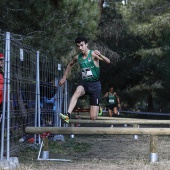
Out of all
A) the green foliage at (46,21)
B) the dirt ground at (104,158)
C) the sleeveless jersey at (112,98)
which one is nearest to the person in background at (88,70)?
the dirt ground at (104,158)

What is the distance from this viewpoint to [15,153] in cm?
913

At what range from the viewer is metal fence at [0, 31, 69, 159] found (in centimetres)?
987

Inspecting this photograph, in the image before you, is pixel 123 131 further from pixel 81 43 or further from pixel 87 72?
pixel 81 43

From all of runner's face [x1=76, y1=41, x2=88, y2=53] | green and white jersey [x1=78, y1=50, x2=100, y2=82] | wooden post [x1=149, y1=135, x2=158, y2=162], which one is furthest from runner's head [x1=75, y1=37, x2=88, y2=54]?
Result: wooden post [x1=149, y1=135, x2=158, y2=162]

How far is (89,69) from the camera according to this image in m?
8.66

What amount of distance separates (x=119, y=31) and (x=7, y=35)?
1815cm

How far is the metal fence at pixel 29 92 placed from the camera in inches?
389

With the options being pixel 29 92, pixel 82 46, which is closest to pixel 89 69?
pixel 82 46

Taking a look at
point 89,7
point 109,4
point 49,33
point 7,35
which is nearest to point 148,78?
point 109,4

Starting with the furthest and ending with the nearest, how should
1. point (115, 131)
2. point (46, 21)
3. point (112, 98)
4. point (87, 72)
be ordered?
point (112, 98)
point (46, 21)
point (87, 72)
point (115, 131)

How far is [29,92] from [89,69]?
105 inches

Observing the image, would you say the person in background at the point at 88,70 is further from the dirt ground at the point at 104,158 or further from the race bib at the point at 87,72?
the dirt ground at the point at 104,158

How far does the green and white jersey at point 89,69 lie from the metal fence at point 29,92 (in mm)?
1347

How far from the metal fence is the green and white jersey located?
1347 millimetres
